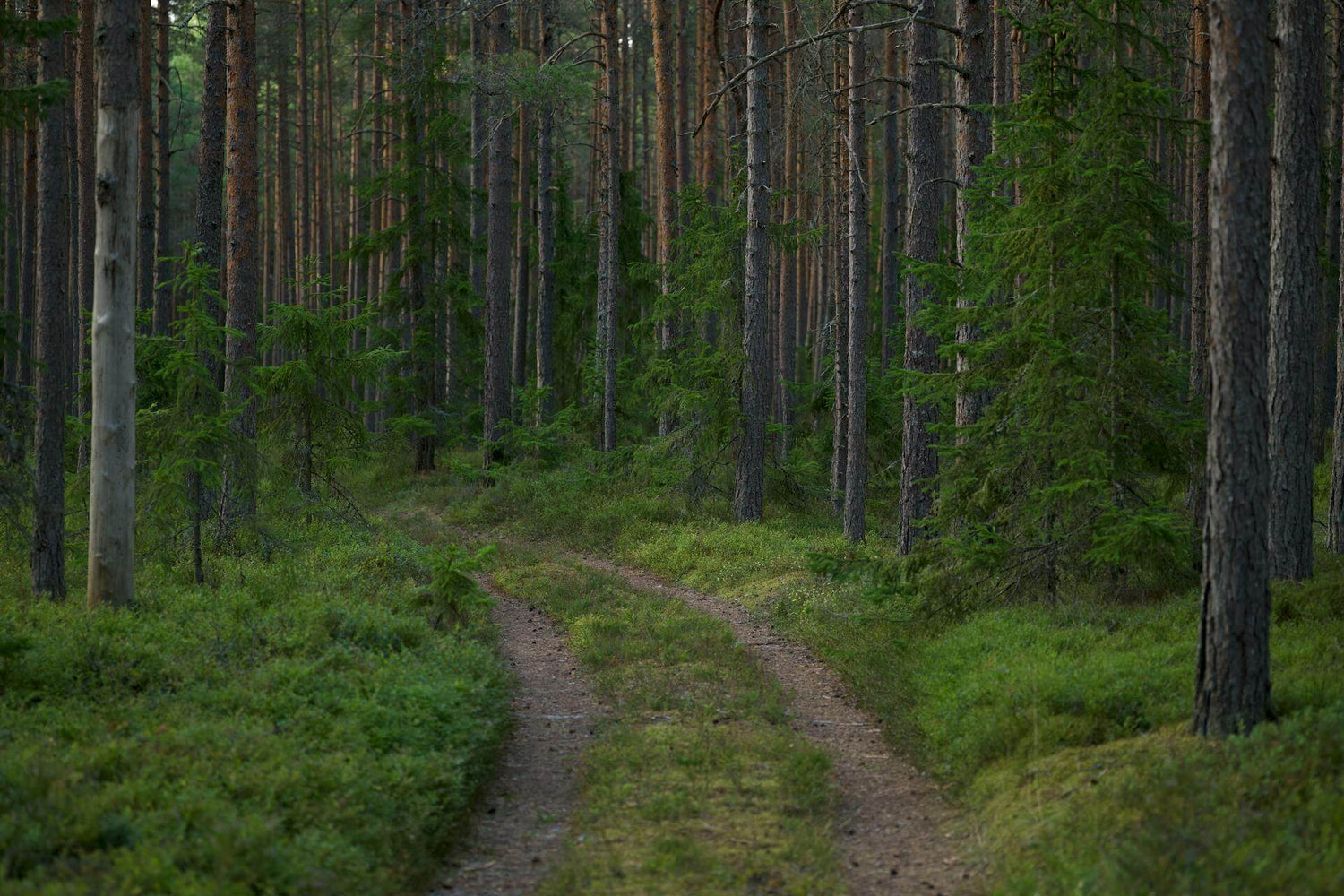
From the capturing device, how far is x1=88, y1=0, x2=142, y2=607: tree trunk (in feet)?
33.0

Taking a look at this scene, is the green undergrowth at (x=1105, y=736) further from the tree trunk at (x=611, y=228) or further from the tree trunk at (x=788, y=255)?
the tree trunk at (x=788, y=255)

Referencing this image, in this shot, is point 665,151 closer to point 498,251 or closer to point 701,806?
point 498,251

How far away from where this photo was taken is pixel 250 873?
17.9ft

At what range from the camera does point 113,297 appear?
10086 millimetres

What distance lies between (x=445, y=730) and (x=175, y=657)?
2606 mm

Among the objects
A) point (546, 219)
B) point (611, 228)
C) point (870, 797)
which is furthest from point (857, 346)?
point (546, 219)

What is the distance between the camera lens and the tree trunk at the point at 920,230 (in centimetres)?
1433

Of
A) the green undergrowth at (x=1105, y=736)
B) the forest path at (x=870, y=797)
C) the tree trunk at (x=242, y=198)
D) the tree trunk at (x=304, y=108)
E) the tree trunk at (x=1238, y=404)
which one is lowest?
the forest path at (x=870, y=797)

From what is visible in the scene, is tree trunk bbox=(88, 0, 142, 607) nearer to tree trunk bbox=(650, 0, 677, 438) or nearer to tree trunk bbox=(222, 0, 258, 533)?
tree trunk bbox=(222, 0, 258, 533)

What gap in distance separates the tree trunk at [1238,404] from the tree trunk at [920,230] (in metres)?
7.06

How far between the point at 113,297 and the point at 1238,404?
962cm

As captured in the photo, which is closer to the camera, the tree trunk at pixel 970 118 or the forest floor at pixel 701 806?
the forest floor at pixel 701 806

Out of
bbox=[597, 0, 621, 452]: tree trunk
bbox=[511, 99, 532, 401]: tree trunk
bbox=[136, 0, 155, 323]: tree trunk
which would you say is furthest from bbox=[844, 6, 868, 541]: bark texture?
bbox=[136, 0, 155, 323]: tree trunk

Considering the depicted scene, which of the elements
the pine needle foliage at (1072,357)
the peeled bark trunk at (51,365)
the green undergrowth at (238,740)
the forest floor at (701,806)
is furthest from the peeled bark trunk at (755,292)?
the peeled bark trunk at (51,365)
